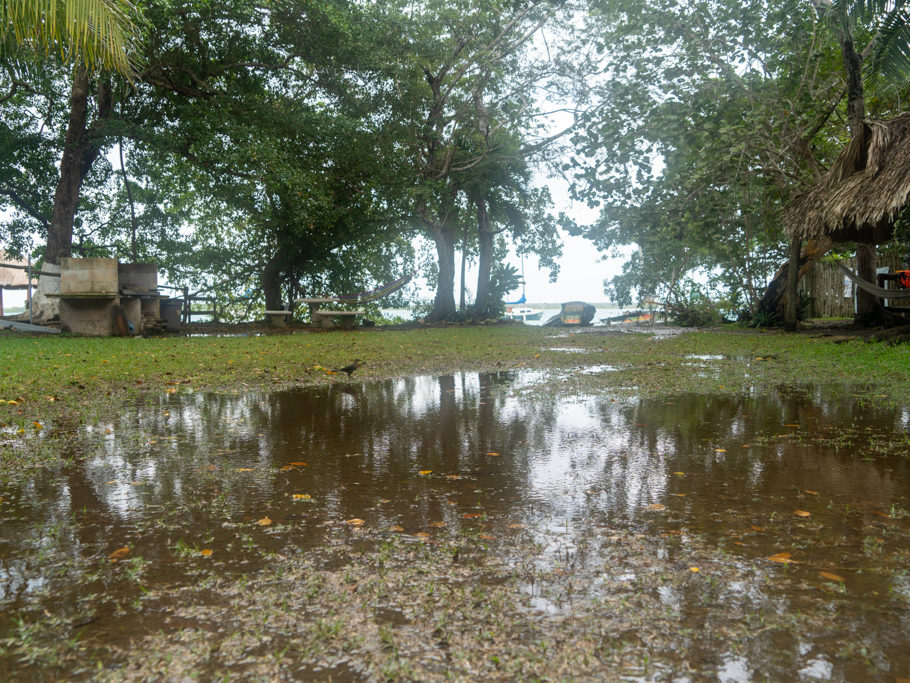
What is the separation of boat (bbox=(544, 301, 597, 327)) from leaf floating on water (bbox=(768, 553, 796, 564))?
2244cm

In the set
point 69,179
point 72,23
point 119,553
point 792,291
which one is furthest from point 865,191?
point 69,179

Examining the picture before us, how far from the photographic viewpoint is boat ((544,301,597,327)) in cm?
2456

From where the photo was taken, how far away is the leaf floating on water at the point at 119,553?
2.14 meters

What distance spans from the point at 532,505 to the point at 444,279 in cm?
2108

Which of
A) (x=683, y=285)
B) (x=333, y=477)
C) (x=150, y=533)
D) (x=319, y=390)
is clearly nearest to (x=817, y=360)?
(x=319, y=390)

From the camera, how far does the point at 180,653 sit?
1.56 meters

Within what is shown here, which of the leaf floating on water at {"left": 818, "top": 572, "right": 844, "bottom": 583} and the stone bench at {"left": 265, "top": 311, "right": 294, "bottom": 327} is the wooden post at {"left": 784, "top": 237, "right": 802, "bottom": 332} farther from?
the leaf floating on water at {"left": 818, "top": 572, "right": 844, "bottom": 583}

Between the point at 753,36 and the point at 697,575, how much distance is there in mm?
13234

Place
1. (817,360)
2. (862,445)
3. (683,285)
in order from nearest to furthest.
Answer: (862,445) → (817,360) → (683,285)

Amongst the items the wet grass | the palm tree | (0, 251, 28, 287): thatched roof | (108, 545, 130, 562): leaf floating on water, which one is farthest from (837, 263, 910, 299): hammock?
(0, 251, 28, 287): thatched roof

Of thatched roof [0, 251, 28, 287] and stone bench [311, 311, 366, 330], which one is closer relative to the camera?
stone bench [311, 311, 366, 330]

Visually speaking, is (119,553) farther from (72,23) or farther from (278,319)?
(278,319)

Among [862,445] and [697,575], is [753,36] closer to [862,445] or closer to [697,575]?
[862,445]

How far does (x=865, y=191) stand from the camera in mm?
10000
